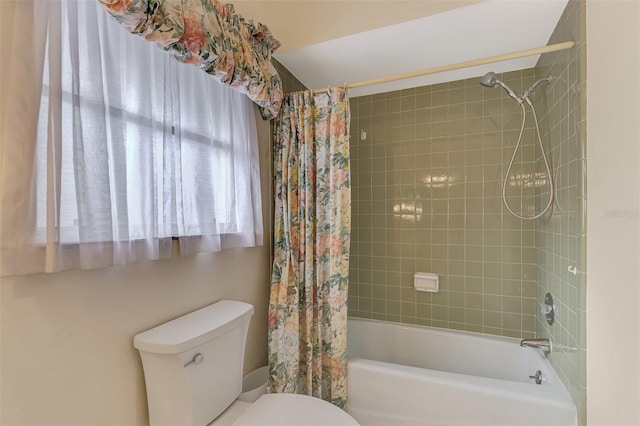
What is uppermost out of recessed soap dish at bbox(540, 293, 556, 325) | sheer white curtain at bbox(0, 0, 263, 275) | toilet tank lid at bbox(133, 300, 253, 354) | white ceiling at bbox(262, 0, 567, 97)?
white ceiling at bbox(262, 0, 567, 97)

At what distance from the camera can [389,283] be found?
7.88 feet

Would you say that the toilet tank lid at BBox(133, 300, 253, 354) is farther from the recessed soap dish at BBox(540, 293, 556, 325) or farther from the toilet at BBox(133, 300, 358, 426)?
the recessed soap dish at BBox(540, 293, 556, 325)

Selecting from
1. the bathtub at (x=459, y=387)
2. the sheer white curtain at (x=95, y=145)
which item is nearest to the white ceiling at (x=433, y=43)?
the sheer white curtain at (x=95, y=145)

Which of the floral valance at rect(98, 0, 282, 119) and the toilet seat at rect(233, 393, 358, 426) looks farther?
the toilet seat at rect(233, 393, 358, 426)

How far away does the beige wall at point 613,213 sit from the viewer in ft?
2.97

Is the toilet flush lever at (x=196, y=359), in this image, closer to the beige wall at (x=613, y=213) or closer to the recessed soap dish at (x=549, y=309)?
the beige wall at (x=613, y=213)

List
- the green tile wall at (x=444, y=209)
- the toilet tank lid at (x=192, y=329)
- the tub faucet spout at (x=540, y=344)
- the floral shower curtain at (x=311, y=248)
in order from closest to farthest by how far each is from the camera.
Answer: the toilet tank lid at (x=192, y=329) → the tub faucet spout at (x=540, y=344) → the floral shower curtain at (x=311, y=248) → the green tile wall at (x=444, y=209)

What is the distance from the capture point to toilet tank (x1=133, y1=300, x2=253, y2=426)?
1044 mm

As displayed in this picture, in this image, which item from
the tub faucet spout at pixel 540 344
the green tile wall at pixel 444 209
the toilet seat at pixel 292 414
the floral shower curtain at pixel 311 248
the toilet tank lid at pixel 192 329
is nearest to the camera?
the toilet tank lid at pixel 192 329

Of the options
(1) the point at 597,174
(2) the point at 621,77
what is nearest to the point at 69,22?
(2) the point at 621,77

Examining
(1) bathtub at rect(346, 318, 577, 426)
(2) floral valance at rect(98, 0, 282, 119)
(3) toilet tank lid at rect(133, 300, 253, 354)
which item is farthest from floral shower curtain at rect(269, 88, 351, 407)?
(3) toilet tank lid at rect(133, 300, 253, 354)

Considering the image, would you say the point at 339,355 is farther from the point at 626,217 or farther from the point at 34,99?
the point at 34,99

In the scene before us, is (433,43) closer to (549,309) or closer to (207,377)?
(549,309)

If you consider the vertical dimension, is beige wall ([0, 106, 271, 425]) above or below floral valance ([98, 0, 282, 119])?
below
